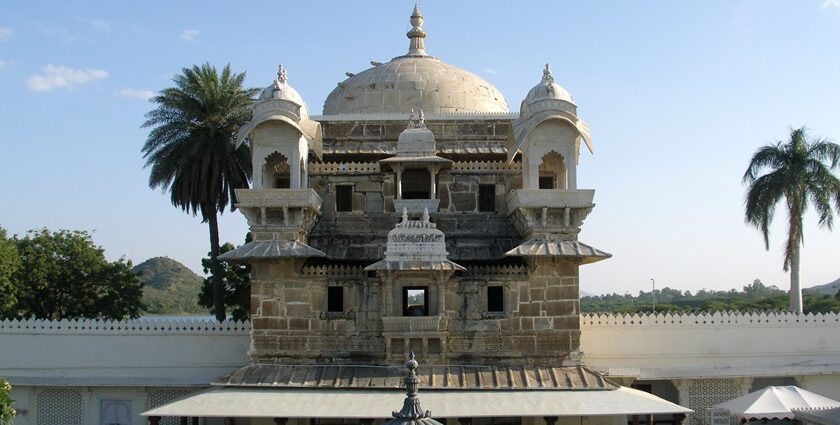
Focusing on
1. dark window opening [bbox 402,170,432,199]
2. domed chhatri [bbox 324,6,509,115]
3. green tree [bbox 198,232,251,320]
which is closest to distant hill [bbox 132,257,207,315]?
green tree [bbox 198,232,251,320]

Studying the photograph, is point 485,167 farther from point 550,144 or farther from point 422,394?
point 422,394

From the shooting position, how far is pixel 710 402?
2319 centimetres

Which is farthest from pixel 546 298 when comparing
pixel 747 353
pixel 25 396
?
pixel 25 396

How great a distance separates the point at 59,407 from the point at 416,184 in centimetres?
1075

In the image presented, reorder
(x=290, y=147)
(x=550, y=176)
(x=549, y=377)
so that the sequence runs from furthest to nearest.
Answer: (x=550, y=176)
(x=290, y=147)
(x=549, y=377)

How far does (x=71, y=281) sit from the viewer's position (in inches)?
1229

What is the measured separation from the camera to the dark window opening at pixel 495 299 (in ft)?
70.6

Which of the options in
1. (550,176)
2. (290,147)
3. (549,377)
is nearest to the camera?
(549,377)

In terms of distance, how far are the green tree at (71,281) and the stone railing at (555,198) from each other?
1673 centimetres

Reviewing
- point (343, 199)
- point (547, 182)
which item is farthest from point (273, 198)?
point (547, 182)

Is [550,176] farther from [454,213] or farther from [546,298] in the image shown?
[546,298]

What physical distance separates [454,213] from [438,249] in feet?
9.95

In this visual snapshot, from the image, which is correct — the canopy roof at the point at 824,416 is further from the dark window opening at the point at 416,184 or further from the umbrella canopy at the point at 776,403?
the dark window opening at the point at 416,184

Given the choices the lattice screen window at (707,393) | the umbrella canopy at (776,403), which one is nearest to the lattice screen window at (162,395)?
the lattice screen window at (707,393)
